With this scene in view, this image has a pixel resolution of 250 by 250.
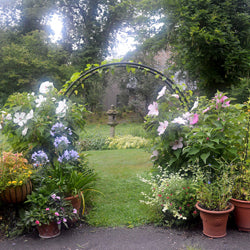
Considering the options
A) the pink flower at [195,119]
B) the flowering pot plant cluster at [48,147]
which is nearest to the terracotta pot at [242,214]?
the pink flower at [195,119]

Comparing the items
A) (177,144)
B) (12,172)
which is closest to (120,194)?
(177,144)

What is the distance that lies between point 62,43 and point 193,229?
17.7 metres

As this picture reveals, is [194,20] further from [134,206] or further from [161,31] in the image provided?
[134,206]

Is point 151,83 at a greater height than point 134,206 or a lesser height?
greater

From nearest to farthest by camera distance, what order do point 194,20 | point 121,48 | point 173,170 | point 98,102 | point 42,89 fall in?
1. point 173,170
2. point 42,89
3. point 194,20
4. point 98,102
5. point 121,48

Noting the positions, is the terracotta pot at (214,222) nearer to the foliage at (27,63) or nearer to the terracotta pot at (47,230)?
the terracotta pot at (47,230)

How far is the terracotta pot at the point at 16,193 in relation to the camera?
2.66 m

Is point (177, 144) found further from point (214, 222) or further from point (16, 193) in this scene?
point (16, 193)

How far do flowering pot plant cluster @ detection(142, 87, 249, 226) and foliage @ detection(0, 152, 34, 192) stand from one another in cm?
138

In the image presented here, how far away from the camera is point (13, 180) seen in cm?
268

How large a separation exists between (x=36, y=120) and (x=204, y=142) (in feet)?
6.62

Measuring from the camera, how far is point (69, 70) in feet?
51.9

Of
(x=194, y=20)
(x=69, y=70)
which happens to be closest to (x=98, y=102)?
(x=69, y=70)

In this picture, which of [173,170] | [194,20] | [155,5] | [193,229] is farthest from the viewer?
[155,5]
